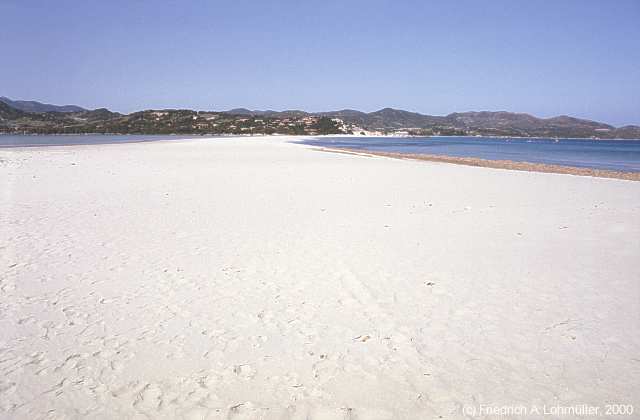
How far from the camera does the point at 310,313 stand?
4.64m

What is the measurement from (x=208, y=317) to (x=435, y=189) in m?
11.6

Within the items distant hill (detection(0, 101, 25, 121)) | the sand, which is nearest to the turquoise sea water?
the sand

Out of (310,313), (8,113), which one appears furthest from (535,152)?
(8,113)

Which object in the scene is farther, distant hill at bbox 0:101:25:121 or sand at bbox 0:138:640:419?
distant hill at bbox 0:101:25:121

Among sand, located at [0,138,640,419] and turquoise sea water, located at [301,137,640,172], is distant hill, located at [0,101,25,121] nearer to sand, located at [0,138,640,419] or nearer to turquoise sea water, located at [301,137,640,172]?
turquoise sea water, located at [301,137,640,172]

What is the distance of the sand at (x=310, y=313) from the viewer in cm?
323

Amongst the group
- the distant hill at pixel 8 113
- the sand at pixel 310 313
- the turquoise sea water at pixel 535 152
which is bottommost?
the sand at pixel 310 313

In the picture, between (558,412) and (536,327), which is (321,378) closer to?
(558,412)

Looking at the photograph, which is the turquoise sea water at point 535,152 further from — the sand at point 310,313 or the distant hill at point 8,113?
the distant hill at point 8,113

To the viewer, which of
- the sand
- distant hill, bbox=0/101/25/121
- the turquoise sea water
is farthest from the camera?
distant hill, bbox=0/101/25/121

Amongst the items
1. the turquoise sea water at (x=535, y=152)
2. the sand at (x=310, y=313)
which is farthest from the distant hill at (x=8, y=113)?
the sand at (x=310, y=313)

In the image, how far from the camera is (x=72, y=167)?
19703 millimetres

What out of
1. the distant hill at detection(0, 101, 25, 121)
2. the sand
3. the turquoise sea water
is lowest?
the sand

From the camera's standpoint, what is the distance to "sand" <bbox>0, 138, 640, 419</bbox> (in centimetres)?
323
